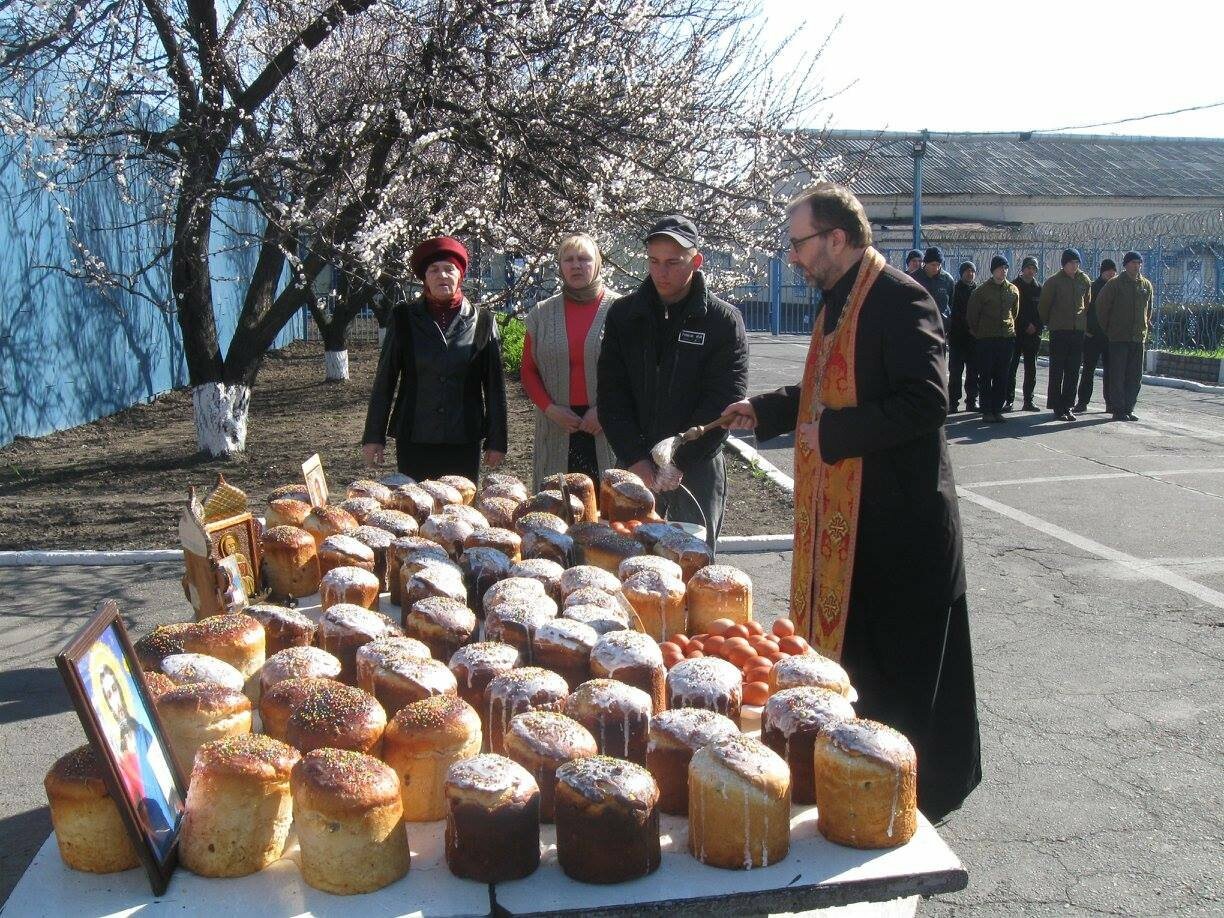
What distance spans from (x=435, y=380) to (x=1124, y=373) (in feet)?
36.6

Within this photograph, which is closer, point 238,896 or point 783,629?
point 238,896

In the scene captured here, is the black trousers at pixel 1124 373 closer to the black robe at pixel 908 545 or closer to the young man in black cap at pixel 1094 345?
the young man in black cap at pixel 1094 345

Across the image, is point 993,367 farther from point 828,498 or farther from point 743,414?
point 828,498

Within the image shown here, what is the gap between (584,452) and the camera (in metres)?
5.63

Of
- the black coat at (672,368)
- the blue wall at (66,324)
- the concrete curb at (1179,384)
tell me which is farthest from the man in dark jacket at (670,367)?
the concrete curb at (1179,384)

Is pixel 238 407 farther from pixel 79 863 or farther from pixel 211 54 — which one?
pixel 79 863

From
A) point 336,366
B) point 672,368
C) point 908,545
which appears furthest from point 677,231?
point 336,366

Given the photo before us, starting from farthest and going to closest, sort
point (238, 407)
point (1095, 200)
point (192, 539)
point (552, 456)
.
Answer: point (1095, 200)
point (238, 407)
point (552, 456)
point (192, 539)

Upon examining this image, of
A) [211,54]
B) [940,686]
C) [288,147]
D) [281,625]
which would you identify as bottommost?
[940,686]

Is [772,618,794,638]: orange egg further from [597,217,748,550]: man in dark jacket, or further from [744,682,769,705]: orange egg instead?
[597,217,748,550]: man in dark jacket

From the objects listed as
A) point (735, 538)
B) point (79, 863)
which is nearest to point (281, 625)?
point (79, 863)

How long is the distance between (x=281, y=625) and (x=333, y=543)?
2.11ft

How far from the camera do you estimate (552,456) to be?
19.1 ft

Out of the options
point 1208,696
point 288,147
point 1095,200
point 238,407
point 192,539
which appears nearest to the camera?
point 192,539
